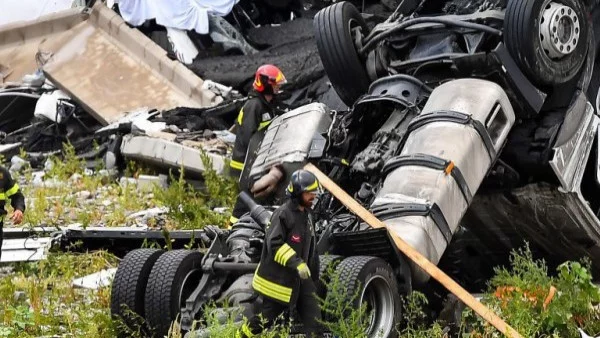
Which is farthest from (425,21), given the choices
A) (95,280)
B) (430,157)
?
(95,280)

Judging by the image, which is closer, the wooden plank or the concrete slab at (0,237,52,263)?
the wooden plank

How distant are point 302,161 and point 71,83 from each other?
624 cm

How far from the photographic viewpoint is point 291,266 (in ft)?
16.7

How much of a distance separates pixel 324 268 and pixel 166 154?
190 inches

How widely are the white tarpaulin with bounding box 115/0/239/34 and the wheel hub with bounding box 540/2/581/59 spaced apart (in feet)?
23.3

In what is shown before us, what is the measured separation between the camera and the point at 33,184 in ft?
34.4

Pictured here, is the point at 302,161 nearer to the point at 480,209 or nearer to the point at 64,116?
the point at 480,209

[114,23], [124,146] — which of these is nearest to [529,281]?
[124,146]

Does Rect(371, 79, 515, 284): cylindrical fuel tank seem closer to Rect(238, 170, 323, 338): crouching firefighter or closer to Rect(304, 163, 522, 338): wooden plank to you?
Rect(304, 163, 522, 338): wooden plank

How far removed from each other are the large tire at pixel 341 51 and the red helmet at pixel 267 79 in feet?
1.24

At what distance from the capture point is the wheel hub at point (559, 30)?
261 inches

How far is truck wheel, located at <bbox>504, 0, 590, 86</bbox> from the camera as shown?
21.3ft

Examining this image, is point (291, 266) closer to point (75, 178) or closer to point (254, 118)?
point (254, 118)

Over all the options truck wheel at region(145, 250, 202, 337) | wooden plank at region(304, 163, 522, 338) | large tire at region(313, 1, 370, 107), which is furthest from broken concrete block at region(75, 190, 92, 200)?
wooden plank at region(304, 163, 522, 338)
